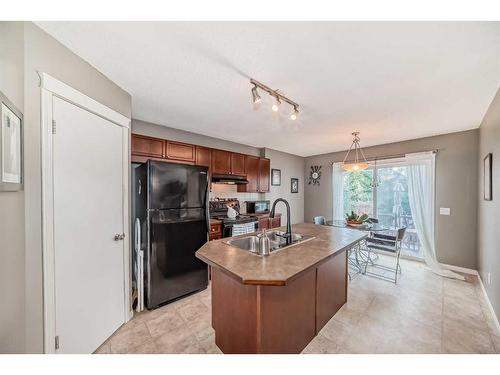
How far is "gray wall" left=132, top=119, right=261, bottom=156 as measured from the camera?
289 centimetres

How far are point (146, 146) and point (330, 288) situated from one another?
285 cm

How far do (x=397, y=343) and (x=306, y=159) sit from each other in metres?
4.55


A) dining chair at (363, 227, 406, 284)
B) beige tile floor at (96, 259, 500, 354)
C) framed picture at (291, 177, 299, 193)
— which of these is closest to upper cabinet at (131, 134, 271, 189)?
framed picture at (291, 177, 299, 193)

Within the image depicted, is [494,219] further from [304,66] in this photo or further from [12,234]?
[12,234]

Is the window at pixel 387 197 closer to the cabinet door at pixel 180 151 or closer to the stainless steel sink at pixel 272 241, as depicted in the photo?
the stainless steel sink at pixel 272 241

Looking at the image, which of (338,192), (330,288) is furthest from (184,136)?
(338,192)

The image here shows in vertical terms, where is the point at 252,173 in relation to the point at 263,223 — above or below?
above

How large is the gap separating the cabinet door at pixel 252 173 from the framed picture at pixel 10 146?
3.24 m

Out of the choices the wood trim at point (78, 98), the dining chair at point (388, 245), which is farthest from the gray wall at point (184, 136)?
the dining chair at point (388, 245)

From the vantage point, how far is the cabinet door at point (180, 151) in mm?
2961

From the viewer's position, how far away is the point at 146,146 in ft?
8.93

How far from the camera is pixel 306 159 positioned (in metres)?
5.71
